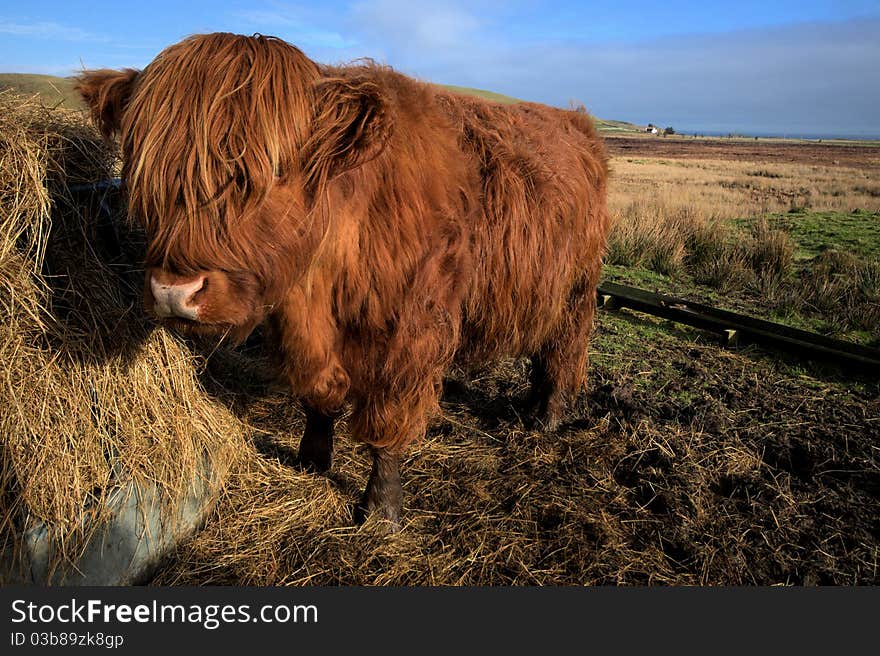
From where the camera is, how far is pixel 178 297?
6.02 feet

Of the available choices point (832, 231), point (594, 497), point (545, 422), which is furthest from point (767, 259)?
point (594, 497)

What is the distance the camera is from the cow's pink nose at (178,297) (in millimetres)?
1835

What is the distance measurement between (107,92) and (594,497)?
321cm

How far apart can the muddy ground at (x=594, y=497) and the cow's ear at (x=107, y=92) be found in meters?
2.00

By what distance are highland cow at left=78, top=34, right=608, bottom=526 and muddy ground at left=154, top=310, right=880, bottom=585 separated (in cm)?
32

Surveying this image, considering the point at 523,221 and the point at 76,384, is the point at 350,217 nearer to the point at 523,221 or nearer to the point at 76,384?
the point at 523,221

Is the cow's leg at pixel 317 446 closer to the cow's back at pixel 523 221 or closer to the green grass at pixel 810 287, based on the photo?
the cow's back at pixel 523 221

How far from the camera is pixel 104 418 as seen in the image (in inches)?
102

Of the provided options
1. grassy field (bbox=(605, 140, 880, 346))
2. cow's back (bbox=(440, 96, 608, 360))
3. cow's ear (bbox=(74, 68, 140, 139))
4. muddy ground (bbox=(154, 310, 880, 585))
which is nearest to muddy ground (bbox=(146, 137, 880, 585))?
muddy ground (bbox=(154, 310, 880, 585))

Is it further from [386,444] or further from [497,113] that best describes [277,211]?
[497,113]

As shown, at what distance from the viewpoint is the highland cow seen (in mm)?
1849

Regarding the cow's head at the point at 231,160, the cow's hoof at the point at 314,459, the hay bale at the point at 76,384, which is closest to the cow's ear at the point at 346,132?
the cow's head at the point at 231,160

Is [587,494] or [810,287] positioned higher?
[810,287]

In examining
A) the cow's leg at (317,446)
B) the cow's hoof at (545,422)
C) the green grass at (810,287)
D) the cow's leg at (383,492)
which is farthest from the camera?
the green grass at (810,287)
